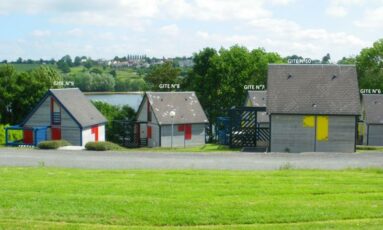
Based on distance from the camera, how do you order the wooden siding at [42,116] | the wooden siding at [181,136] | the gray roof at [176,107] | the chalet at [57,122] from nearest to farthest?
the chalet at [57,122]
the wooden siding at [42,116]
the wooden siding at [181,136]
the gray roof at [176,107]

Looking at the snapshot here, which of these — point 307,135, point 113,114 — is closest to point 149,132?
point 113,114

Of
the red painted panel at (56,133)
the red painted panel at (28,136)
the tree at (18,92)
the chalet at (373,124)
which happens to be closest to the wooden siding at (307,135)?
the chalet at (373,124)

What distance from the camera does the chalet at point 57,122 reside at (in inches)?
1730

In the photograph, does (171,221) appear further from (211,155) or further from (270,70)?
(270,70)

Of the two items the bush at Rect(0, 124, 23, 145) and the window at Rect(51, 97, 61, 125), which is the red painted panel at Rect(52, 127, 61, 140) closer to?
the window at Rect(51, 97, 61, 125)

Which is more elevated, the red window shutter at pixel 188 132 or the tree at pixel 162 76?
the tree at pixel 162 76

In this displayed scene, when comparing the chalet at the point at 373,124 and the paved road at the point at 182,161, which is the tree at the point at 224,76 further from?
the paved road at the point at 182,161

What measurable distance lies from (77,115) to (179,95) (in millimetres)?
11155

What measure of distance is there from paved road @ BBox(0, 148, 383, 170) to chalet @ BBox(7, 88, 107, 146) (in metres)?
13.7

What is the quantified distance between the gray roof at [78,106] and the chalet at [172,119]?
4612mm

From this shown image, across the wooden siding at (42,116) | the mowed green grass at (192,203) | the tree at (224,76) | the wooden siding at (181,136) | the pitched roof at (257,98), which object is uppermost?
the tree at (224,76)

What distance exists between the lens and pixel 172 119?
156 ft

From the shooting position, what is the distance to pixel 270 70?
39.7 meters

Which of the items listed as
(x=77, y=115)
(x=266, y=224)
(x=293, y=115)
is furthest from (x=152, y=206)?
(x=77, y=115)
